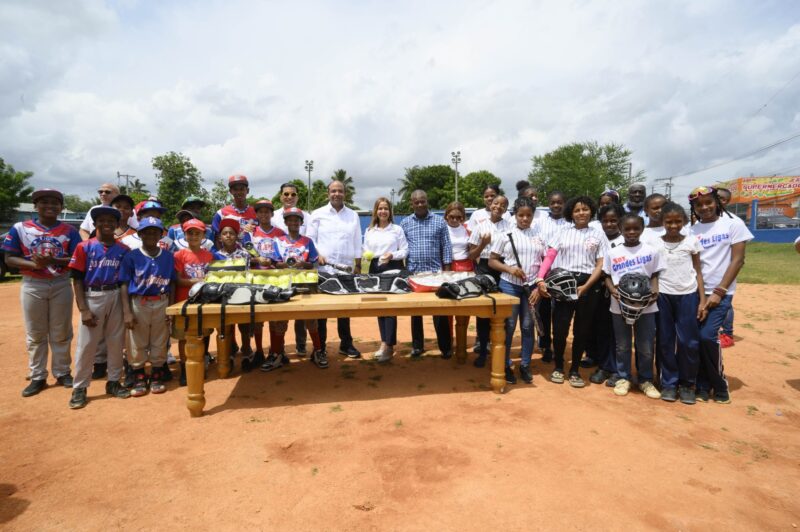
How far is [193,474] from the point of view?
284 cm

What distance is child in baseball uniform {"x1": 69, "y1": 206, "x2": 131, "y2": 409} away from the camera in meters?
3.89

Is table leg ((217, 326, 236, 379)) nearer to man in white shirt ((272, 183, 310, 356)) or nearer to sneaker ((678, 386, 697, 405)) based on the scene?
man in white shirt ((272, 183, 310, 356))

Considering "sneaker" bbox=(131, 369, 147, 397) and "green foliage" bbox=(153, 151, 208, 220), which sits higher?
"green foliage" bbox=(153, 151, 208, 220)

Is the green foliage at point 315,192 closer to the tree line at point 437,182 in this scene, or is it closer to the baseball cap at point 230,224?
the tree line at point 437,182

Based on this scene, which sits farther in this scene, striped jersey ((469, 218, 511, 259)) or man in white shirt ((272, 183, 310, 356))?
man in white shirt ((272, 183, 310, 356))

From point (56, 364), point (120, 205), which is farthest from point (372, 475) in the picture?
point (120, 205)

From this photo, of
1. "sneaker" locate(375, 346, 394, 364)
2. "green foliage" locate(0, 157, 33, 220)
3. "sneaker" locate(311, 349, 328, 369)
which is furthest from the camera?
"green foliage" locate(0, 157, 33, 220)

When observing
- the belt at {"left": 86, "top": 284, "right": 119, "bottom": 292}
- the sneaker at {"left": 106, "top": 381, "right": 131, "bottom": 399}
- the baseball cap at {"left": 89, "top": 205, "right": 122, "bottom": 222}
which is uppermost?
the baseball cap at {"left": 89, "top": 205, "right": 122, "bottom": 222}

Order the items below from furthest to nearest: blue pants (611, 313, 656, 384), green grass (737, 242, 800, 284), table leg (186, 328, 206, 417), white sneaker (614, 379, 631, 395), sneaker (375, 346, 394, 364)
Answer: green grass (737, 242, 800, 284), sneaker (375, 346, 394, 364), white sneaker (614, 379, 631, 395), blue pants (611, 313, 656, 384), table leg (186, 328, 206, 417)

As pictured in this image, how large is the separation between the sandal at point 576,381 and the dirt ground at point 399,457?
0.06 metres

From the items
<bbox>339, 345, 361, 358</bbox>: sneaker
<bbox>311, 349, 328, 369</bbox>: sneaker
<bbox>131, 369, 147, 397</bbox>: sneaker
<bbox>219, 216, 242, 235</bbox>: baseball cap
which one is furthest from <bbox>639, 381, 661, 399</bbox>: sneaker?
<bbox>131, 369, 147, 397</bbox>: sneaker

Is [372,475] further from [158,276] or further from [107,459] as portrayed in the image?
[158,276]

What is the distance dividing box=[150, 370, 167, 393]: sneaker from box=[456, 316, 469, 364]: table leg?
315 centimetres

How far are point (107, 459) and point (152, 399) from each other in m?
1.11
